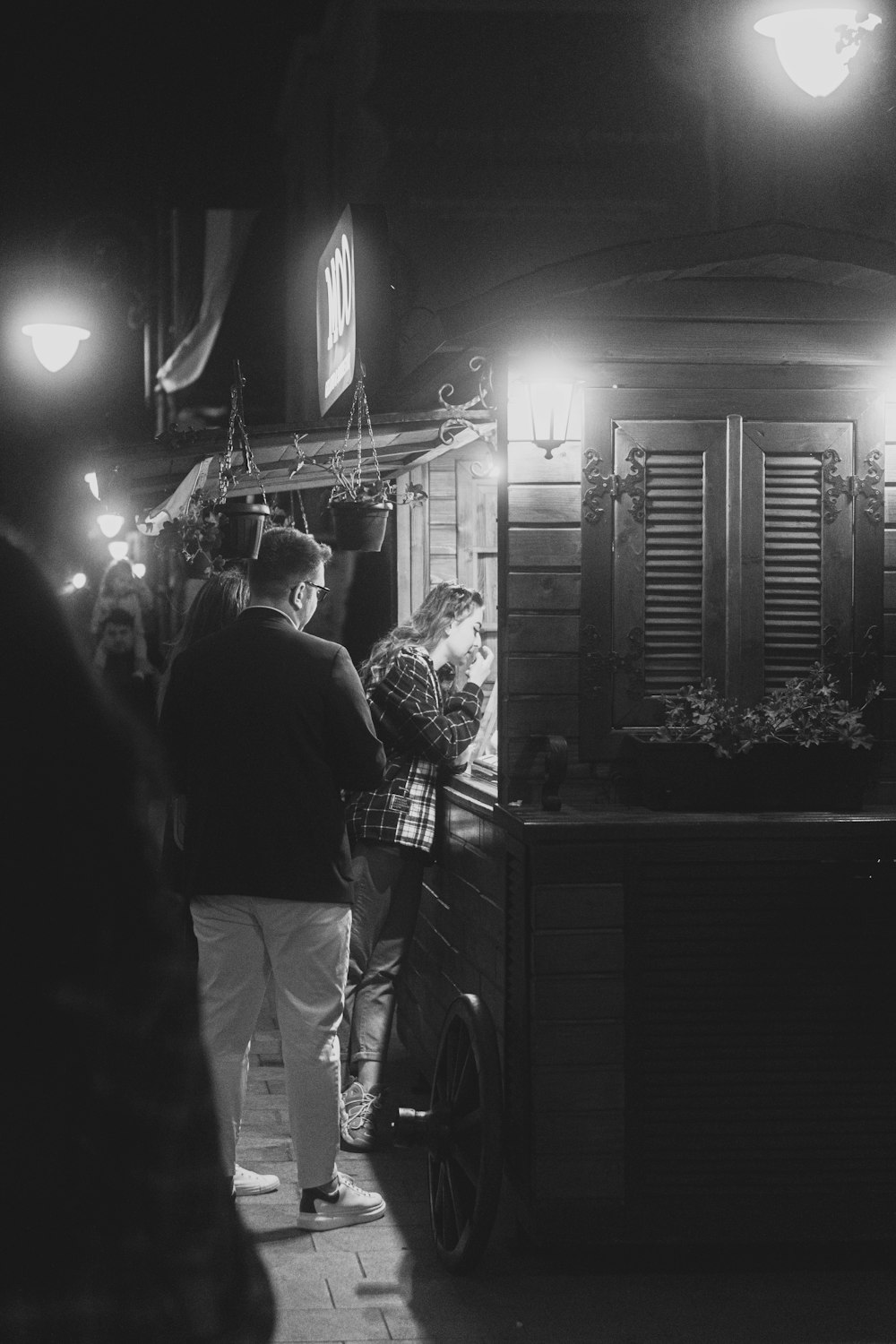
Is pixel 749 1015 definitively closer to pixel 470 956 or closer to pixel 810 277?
pixel 470 956

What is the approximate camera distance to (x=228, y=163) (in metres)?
18.0

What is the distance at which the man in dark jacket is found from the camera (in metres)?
5.45

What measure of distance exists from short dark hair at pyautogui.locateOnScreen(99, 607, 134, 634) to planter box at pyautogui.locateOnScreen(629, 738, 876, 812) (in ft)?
26.9

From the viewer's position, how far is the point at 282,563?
5.80m

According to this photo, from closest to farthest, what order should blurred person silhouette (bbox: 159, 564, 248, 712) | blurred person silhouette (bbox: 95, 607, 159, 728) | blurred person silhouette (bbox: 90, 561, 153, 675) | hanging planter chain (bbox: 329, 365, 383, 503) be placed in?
1. blurred person silhouette (bbox: 159, 564, 248, 712)
2. hanging planter chain (bbox: 329, 365, 383, 503)
3. blurred person silhouette (bbox: 95, 607, 159, 728)
4. blurred person silhouette (bbox: 90, 561, 153, 675)

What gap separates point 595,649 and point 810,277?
149 centimetres

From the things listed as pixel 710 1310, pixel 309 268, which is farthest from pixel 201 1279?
pixel 309 268

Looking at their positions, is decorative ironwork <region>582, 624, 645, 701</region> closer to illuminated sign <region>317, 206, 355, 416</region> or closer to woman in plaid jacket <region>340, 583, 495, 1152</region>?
woman in plaid jacket <region>340, 583, 495, 1152</region>

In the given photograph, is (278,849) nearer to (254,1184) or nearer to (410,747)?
(254,1184)

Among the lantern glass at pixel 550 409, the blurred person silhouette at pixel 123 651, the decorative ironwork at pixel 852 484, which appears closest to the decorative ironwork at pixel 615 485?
the lantern glass at pixel 550 409

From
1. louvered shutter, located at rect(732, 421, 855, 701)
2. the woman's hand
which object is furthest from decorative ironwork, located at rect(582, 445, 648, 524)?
the woman's hand

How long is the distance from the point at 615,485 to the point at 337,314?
4.31 m

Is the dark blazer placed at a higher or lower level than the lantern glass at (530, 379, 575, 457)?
lower

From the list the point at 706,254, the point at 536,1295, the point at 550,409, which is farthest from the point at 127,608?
the point at 536,1295
